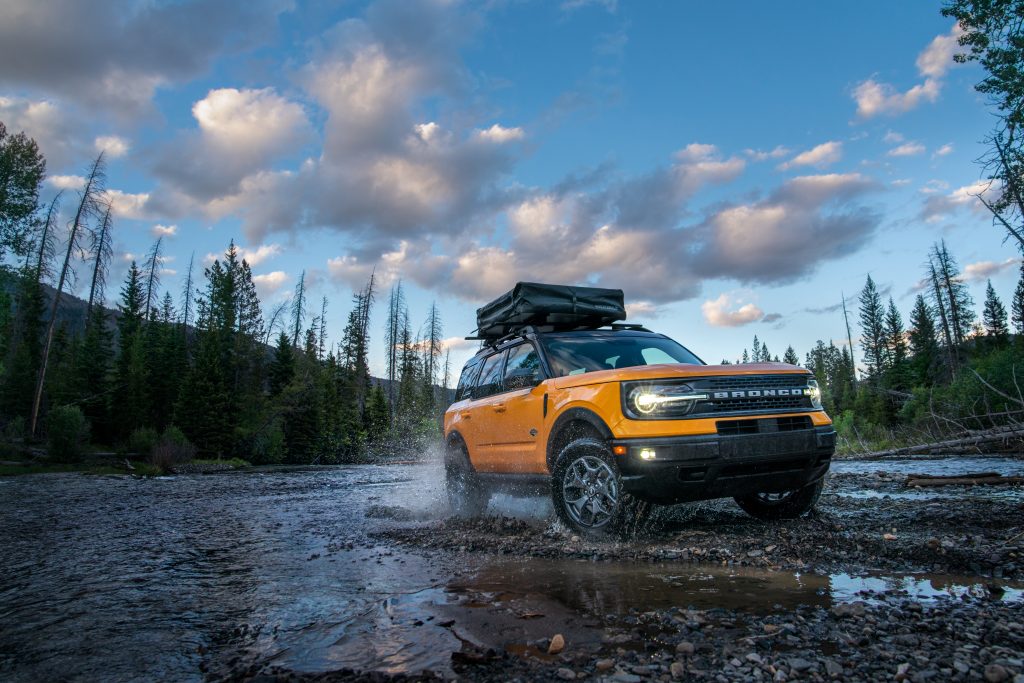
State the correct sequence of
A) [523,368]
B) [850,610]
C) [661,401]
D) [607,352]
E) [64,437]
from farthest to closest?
[64,437]
[523,368]
[607,352]
[661,401]
[850,610]

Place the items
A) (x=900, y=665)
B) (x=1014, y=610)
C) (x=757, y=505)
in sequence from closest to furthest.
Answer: (x=900, y=665) → (x=1014, y=610) → (x=757, y=505)

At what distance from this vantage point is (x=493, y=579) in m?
4.23

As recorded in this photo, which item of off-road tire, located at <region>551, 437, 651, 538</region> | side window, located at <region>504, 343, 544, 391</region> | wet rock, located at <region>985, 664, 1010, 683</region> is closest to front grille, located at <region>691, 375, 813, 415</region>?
off-road tire, located at <region>551, 437, 651, 538</region>

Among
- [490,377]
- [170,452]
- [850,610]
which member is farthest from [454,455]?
[170,452]

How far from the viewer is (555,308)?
25.7 ft

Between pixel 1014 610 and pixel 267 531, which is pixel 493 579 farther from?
pixel 267 531

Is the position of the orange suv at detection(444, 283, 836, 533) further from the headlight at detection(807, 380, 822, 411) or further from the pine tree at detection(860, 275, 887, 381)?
the pine tree at detection(860, 275, 887, 381)

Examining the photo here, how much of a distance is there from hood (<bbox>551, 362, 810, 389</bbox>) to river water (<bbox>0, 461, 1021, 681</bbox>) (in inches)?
61.1

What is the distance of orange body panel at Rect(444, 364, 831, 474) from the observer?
4992mm

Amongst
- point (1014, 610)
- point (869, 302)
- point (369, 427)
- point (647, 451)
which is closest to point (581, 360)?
point (647, 451)

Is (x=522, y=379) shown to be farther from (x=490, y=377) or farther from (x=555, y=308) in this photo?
(x=555, y=308)

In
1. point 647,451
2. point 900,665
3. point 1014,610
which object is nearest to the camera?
point 900,665

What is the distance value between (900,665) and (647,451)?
254 centimetres

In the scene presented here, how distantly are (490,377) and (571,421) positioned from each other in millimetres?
2440
